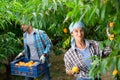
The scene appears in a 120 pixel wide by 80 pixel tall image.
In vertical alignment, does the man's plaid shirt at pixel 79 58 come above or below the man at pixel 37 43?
below

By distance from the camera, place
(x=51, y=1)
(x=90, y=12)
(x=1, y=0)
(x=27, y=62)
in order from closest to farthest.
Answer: (x=90, y=12) < (x=51, y=1) < (x=1, y=0) < (x=27, y=62)

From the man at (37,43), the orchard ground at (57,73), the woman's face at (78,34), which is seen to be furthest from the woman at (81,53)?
the orchard ground at (57,73)

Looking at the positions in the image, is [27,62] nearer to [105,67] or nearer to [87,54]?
[87,54]

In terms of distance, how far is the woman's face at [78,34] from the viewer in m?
3.22

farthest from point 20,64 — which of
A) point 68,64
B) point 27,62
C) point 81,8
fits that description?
point 81,8

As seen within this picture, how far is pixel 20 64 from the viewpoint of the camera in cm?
450

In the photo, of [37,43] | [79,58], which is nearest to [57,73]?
[37,43]

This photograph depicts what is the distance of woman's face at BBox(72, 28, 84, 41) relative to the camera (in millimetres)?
3221

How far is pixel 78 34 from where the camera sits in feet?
10.7

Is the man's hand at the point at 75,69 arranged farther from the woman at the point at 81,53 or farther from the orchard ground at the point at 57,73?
the orchard ground at the point at 57,73

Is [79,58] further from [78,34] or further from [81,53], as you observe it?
[78,34]

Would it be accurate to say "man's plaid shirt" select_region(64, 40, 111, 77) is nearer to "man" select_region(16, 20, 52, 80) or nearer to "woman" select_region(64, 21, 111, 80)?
"woman" select_region(64, 21, 111, 80)

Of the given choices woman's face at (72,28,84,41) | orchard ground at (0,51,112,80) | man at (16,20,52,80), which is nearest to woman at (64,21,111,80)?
woman's face at (72,28,84,41)

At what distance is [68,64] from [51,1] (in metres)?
1.14
